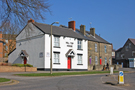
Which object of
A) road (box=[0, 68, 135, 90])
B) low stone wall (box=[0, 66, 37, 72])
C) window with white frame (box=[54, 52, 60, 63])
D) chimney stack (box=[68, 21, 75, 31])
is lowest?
low stone wall (box=[0, 66, 37, 72])

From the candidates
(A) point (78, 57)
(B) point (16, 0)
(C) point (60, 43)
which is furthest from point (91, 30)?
(B) point (16, 0)

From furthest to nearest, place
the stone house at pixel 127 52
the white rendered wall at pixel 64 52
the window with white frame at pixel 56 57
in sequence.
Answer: the stone house at pixel 127 52, the window with white frame at pixel 56 57, the white rendered wall at pixel 64 52

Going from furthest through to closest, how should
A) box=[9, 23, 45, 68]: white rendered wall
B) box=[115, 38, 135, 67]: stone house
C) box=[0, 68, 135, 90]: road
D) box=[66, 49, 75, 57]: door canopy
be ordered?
1. box=[115, 38, 135, 67]: stone house
2. box=[66, 49, 75, 57]: door canopy
3. box=[9, 23, 45, 68]: white rendered wall
4. box=[0, 68, 135, 90]: road

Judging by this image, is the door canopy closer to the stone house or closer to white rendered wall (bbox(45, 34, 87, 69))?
white rendered wall (bbox(45, 34, 87, 69))

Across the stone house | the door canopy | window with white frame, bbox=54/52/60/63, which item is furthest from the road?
the stone house

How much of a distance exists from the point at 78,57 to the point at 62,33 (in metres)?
5.99

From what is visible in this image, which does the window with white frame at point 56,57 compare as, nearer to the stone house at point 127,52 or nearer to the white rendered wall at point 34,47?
the white rendered wall at point 34,47

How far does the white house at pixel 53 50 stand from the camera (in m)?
33.6

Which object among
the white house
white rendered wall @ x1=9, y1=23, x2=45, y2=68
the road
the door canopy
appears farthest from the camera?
the door canopy

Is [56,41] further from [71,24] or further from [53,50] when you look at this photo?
[71,24]

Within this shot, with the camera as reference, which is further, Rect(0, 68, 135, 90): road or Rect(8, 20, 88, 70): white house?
Rect(8, 20, 88, 70): white house

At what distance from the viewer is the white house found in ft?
110

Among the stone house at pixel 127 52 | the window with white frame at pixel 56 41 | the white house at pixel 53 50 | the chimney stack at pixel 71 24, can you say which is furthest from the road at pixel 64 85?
the stone house at pixel 127 52

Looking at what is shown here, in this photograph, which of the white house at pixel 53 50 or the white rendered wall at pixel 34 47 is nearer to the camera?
the white house at pixel 53 50
